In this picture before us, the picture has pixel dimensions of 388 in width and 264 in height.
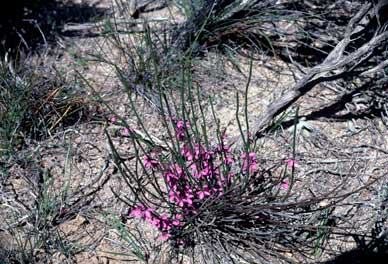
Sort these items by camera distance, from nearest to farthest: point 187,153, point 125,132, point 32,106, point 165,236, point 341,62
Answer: point 165,236, point 187,153, point 341,62, point 32,106, point 125,132

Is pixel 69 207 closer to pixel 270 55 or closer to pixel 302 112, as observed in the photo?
pixel 302 112

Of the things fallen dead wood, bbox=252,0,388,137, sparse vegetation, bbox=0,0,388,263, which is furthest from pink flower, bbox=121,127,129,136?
fallen dead wood, bbox=252,0,388,137

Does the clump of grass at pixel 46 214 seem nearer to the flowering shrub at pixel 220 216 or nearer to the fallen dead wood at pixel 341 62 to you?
the flowering shrub at pixel 220 216

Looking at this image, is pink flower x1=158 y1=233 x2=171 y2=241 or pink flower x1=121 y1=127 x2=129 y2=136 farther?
pink flower x1=121 y1=127 x2=129 y2=136

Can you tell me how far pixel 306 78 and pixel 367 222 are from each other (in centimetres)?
75

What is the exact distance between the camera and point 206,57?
125 inches

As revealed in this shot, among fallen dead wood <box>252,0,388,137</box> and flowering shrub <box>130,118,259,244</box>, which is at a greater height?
fallen dead wood <box>252,0,388,137</box>

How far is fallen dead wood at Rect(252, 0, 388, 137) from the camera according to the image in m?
2.45

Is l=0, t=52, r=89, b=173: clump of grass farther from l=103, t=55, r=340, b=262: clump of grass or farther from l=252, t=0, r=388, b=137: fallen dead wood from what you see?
l=252, t=0, r=388, b=137: fallen dead wood

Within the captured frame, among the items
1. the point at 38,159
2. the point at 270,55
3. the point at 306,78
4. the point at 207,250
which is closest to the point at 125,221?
the point at 207,250

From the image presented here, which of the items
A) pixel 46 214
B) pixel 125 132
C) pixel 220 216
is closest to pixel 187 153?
pixel 220 216

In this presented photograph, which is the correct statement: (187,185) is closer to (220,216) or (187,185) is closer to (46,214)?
(220,216)

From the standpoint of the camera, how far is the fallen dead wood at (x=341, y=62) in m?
2.45

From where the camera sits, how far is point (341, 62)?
246 cm
